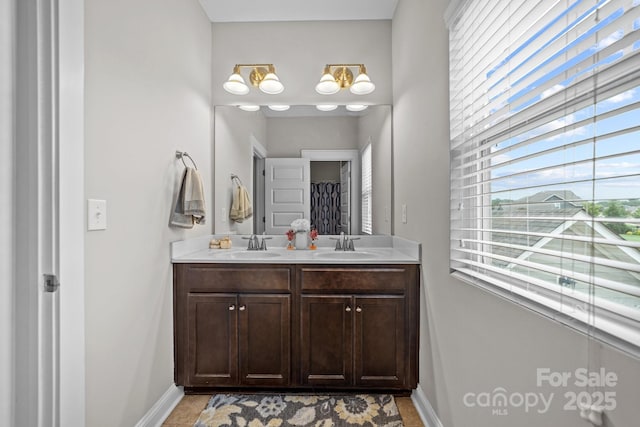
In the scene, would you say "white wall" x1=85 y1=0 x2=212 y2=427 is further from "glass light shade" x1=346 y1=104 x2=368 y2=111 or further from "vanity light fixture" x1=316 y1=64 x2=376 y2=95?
"glass light shade" x1=346 y1=104 x2=368 y2=111

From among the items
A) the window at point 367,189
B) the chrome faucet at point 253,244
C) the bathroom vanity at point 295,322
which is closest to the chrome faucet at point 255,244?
the chrome faucet at point 253,244

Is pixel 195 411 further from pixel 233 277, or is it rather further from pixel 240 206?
pixel 240 206

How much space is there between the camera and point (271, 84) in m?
2.43

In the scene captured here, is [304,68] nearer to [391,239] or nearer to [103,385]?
[391,239]

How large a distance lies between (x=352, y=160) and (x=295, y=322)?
131 centimetres

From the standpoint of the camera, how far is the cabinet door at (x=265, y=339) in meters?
1.97

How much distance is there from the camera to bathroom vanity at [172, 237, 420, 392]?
196cm

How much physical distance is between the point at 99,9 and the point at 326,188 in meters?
1.71

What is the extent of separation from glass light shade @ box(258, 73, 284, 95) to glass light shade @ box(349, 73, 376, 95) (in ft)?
1.83

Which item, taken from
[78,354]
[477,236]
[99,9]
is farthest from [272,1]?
[78,354]

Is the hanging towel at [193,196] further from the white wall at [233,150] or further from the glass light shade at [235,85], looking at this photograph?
the glass light shade at [235,85]

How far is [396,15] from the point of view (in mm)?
2371

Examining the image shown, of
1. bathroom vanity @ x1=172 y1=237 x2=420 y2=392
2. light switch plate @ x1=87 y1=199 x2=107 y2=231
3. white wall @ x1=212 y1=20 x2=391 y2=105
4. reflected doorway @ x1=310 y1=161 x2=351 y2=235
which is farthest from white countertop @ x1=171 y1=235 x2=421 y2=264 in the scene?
white wall @ x1=212 y1=20 x2=391 y2=105

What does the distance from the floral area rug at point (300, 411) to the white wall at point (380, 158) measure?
119cm
